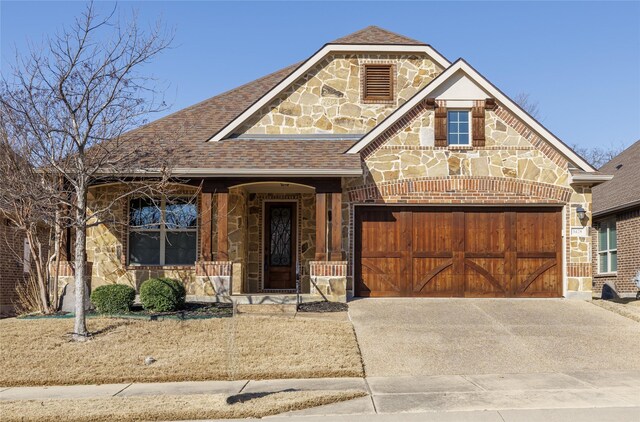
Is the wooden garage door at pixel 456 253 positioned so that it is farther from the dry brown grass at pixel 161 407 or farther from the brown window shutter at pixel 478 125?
the dry brown grass at pixel 161 407

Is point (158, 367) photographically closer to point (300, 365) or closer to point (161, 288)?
point (300, 365)

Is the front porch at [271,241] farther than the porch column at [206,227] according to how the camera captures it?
No

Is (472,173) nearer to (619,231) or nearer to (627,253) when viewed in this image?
(627,253)

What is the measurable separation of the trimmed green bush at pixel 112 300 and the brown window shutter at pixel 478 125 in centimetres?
876

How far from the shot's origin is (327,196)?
1554cm

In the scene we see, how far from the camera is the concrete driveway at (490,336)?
10430mm

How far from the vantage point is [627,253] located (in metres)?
19.7

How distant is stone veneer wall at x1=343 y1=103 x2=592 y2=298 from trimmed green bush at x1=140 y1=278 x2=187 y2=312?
176 inches

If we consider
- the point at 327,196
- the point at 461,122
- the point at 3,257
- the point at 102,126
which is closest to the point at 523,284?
the point at 461,122

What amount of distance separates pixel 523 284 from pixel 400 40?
736 cm

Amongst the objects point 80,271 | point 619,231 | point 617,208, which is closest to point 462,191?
point 617,208

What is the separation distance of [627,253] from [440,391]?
13.3 meters

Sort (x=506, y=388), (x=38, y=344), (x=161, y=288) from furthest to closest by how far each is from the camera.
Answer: (x=161, y=288), (x=38, y=344), (x=506, y=388)

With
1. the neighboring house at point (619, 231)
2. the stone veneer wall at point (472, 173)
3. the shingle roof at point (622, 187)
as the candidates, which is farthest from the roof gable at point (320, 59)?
the neighboring house at point (619, 231)
